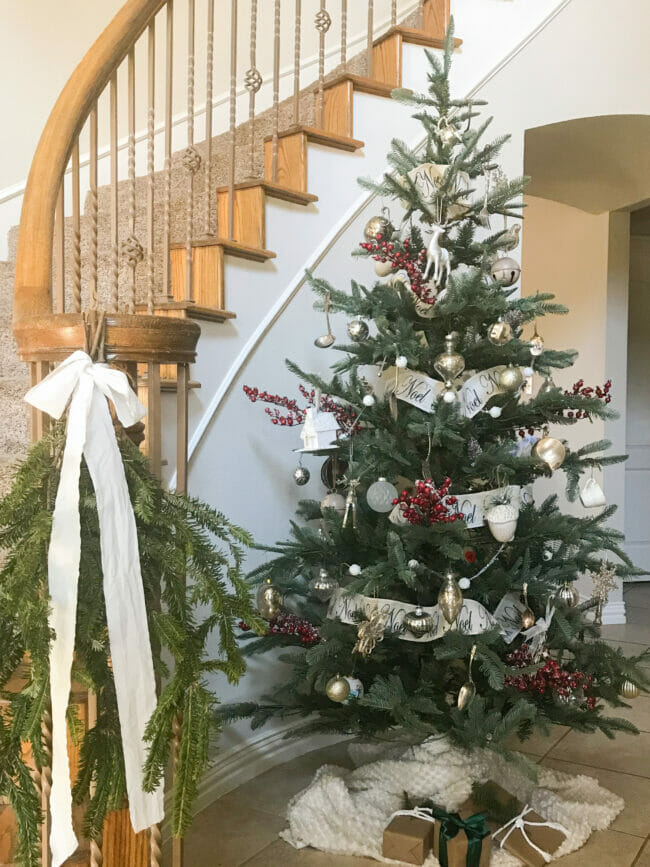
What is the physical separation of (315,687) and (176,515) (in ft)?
3.15

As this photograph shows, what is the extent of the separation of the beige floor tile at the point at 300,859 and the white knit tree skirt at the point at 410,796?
0.6 inches

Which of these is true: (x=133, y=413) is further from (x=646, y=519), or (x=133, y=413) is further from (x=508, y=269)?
→ (x=646, y=519)

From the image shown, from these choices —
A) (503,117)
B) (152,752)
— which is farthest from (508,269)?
(152,752)

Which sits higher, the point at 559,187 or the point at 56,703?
the point at 559,187

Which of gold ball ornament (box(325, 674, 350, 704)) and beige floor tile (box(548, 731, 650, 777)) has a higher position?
gold ball ornament (box(325, 674, 350, 704))

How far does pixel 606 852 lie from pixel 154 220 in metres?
2.10

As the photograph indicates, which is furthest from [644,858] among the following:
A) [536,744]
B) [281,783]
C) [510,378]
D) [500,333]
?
[500,333]

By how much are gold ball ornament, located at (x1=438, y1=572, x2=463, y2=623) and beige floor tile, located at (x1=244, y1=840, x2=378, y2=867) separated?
65cm

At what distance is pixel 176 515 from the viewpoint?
1272 millimetres

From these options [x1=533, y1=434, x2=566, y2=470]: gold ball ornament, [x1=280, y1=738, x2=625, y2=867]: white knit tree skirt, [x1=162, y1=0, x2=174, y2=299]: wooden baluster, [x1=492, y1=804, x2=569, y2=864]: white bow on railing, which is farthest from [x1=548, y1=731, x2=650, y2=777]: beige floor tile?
[x1=162, y1=0, x2=174, y2=299]: wooden baluster

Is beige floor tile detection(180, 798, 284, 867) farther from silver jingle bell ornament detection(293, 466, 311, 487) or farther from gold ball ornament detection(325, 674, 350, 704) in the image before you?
silver jingle bell ornament detection(293, 466, 311, 487)

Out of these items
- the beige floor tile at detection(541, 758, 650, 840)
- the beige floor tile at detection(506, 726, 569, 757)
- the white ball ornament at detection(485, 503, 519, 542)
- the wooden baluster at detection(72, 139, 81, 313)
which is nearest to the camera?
the wooden baluster at detection(72, 139, 81, 313)

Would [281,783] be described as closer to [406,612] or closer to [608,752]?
[406,612]

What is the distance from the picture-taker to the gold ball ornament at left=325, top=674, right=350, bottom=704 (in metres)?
1.98
